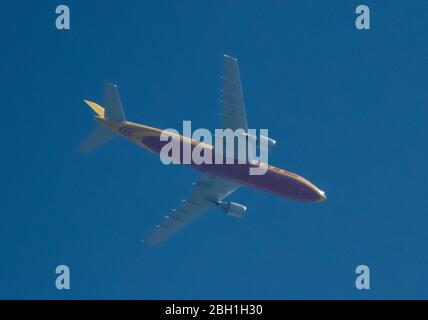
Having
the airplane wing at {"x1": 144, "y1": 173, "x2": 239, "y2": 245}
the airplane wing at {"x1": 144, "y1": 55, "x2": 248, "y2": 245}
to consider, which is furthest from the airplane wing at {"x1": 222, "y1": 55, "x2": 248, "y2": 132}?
the airplane wing at {"x1": 144, "y1": 173, "x2": 239, "y2": 245}

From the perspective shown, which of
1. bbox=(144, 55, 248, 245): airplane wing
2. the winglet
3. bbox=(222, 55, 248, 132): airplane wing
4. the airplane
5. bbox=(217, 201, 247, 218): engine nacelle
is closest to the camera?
bbox=(222, 55, 248, 132): airplane wing

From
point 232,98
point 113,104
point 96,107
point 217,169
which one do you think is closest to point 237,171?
point 217,169

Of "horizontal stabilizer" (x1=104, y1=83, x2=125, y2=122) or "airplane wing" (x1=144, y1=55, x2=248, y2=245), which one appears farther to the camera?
"horizontal stabilizer" (x1=104, y1=83, x2=125, y2=122)

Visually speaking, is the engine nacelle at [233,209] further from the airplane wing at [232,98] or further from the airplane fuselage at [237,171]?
the airplane wing at [232,98]

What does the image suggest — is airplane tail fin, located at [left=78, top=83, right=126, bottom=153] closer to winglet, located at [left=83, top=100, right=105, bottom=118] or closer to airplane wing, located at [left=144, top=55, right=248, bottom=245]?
winglet, located at [left=83, top=100, right=105, bottom=118]

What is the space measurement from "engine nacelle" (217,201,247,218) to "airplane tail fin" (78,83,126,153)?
9.95m

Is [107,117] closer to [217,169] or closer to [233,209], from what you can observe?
[217,169]

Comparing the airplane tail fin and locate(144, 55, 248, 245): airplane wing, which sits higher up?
the airplane tail fin

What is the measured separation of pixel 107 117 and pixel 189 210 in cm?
977

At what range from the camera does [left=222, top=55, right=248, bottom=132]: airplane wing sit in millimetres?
60250

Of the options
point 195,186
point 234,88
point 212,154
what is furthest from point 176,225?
point 234,88

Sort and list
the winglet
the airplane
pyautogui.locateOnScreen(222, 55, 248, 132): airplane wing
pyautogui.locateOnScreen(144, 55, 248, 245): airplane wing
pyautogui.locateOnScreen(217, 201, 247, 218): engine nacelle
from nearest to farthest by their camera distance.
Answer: pyautogui.locateOnScreen(222, 55, 248, 132): airplane wing → pyautogui.locateOnScreen(144, 55, 248, 245): airplane wing → the airplane → the winglet → pyautogui.locateOnScreen(217, 201, 247, 218): engine nacelle

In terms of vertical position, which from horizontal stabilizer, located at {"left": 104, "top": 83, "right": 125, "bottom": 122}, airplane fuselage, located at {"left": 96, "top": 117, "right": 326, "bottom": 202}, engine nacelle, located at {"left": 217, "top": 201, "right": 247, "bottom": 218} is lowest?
engine nacelle, located at {"left": 217, "top": 201, "right": 247, "bottom": 218}

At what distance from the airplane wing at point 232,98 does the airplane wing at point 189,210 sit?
24.3 ft
